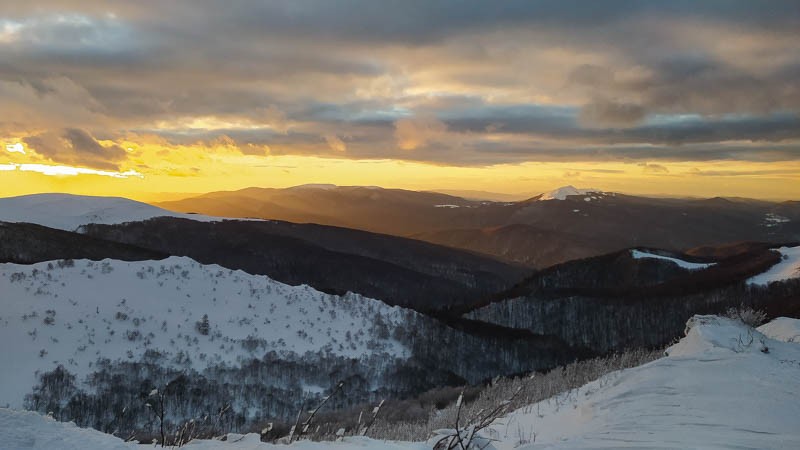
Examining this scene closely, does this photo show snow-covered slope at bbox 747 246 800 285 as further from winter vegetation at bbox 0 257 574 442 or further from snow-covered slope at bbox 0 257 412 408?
snow-covered slope at bbox 0 257 412 408

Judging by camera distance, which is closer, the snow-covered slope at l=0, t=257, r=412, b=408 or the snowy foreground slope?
the snowy foreground slope

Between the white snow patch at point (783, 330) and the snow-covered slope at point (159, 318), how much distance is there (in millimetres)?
34030

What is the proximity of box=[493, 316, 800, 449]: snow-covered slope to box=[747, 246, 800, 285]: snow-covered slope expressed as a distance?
97.7 meters

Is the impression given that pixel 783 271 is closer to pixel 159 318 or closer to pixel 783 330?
pixel 783 330

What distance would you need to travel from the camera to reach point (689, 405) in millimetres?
9477

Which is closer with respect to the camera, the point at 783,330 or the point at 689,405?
the point at 689,405

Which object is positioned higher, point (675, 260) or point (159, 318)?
point (159, 318)

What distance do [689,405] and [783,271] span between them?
4391 inches

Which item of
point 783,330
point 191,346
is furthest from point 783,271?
point 191,346

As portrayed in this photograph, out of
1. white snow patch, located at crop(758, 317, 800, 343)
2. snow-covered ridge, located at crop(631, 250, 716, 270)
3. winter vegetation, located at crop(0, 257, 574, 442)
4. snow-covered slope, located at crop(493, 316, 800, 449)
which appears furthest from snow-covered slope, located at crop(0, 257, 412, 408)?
snow-covered ridge, located at crop(631, 250, 716, 270)

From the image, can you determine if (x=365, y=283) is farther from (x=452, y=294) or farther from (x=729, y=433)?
(x=729, y=433)

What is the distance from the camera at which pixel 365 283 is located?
567ft

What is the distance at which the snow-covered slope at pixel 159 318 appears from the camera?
122 ft

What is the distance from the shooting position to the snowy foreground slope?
23.7 ft
